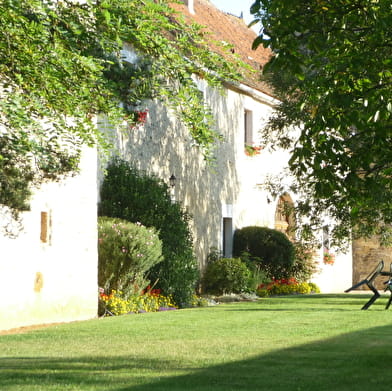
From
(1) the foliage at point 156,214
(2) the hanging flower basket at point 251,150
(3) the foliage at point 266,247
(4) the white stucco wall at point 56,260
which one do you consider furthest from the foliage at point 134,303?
(2) the hanging flower basket at point 251,150

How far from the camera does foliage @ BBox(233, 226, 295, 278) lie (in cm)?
2139

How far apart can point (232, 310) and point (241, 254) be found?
6344 mm

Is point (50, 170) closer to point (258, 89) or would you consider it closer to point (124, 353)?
point (124, 353)

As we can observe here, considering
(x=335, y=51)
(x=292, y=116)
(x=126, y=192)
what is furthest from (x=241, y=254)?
(x=335, y=51)

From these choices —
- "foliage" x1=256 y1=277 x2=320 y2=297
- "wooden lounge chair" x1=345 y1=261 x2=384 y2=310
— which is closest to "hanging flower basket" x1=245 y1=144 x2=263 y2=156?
"foliage" x1=256 y1=277 x2=320 y2=297

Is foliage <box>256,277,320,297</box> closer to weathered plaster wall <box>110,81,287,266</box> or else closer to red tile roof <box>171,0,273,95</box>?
weathered plaster wall <box>110,81,287,266</box>

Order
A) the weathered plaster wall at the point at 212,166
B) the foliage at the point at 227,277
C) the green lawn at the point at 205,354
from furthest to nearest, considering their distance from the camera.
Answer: the foliage at the point at 227,277 < the weathered plaster wall at the point at 212,166 < the green lawn at the point at 205,354

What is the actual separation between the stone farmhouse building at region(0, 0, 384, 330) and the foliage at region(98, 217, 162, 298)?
3.98 feet

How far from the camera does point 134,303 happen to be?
15.2 metres

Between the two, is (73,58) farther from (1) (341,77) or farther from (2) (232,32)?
(2) (232,32)

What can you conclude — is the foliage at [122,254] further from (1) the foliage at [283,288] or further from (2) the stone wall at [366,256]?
(2) the stone wall at [366,256]

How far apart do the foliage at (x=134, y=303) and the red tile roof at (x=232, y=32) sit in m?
8.31

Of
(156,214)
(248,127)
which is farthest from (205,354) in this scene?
(248,127)

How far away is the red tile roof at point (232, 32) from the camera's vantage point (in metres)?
23.4
